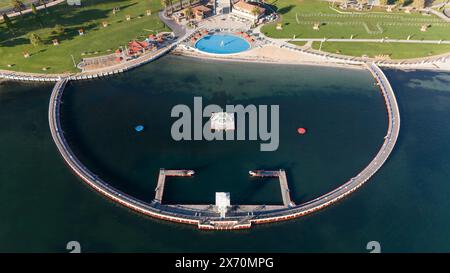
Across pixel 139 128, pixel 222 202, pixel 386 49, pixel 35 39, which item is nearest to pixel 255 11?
pixel 386 49

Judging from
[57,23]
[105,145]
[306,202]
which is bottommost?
[306,202]

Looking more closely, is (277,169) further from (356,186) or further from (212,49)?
(212,49)

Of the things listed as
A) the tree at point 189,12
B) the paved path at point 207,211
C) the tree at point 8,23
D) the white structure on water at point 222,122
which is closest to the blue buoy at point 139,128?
the paved path at point 207,211

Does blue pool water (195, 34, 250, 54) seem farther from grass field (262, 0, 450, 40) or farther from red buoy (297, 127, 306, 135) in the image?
red buoy (297, 127, 306, 135)

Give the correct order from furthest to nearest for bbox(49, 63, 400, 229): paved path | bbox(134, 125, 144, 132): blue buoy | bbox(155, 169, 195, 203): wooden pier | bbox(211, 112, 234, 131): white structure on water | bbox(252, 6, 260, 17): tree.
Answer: bbox(252, 6, 260, 17): tree, bbox(134, 125, 144, 132): blue buoy, bbox(211, 112, 234, 131): white structure on water, bbox(155, 169, 195, 203): wooden pier, bbox(49, 63, 400, 229): paved path

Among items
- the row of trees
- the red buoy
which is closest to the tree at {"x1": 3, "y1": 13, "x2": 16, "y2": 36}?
the red buoy

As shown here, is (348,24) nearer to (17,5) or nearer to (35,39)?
(35,39)
